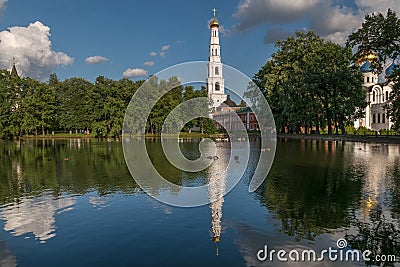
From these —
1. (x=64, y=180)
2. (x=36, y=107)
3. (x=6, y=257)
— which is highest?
(x=36, y=107)

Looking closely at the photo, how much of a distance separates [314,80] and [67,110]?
228 feet

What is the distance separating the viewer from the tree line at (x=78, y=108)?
88.2 meters

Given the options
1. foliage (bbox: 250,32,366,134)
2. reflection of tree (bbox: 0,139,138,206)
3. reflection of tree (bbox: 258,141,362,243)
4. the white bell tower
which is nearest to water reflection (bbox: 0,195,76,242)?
reflection of tree (bbox: 0,139,138,206)

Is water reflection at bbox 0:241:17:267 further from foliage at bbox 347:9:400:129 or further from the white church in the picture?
the white church

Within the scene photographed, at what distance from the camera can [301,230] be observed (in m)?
10.6

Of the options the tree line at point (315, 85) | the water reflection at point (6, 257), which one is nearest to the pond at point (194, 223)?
the water reflection at point (6, 257)

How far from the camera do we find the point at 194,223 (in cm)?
1168

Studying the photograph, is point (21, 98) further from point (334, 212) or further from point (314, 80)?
point (334, 212)

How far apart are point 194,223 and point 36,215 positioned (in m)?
5.70

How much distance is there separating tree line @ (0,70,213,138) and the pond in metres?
70.1

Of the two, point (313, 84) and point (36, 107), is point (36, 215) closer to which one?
point (313, 84)

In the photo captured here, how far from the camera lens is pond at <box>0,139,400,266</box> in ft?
29.6

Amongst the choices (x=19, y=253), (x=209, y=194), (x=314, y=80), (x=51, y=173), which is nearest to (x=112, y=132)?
(x=314, y=80)

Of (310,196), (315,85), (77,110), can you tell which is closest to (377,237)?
(310,196)
